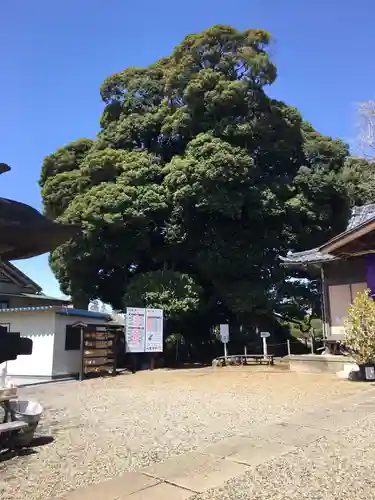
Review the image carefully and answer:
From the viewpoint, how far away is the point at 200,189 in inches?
818

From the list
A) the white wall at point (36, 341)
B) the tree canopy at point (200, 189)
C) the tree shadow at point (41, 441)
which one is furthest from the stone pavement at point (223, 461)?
the tree canopy at point (200, 189)

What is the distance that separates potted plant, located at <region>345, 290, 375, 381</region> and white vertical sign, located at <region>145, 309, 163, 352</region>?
350 inches

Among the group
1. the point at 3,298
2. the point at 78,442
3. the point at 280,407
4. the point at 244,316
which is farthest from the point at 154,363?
the point at 78,442

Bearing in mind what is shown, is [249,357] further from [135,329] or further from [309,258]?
[309,258]

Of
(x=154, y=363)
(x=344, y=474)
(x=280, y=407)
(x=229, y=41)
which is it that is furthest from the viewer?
(x=229, y=41)

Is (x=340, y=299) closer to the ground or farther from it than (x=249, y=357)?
farther from it

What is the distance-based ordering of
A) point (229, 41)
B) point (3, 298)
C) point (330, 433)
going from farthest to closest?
1. point (229, 41)
2. point (3, 298)
3. point (330, 433)

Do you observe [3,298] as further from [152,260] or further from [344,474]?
[344,474]

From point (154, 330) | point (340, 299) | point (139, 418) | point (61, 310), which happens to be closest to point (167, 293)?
point (154, 330)

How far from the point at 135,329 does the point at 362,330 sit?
31.7 feet

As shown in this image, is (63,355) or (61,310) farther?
(63,355)

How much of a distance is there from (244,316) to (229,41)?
1457 cm

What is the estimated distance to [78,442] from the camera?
6.42 meters

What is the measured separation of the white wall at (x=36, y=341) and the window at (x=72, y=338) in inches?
31.3
